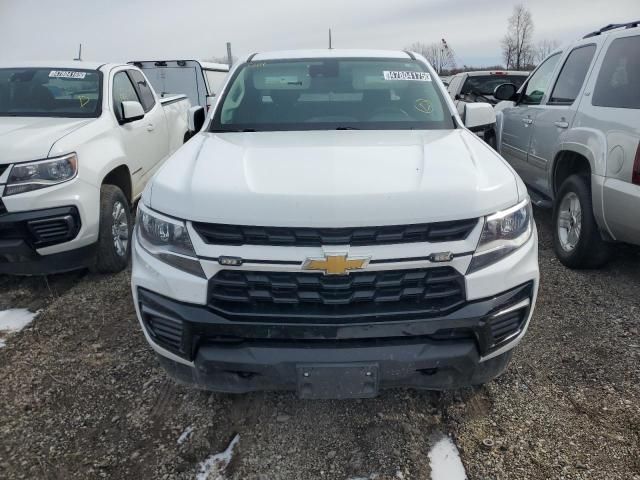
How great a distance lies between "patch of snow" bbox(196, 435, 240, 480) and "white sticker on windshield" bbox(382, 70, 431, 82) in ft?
8.41

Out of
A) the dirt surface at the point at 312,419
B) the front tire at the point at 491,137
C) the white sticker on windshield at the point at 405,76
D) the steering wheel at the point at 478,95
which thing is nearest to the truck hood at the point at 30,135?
the dirt surface at the point at 312,419

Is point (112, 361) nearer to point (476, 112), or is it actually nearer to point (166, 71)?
point (476, 112)

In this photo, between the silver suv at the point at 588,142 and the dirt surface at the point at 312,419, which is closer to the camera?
the dirt surface at the point at 312,419

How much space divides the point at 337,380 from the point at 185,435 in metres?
0.90

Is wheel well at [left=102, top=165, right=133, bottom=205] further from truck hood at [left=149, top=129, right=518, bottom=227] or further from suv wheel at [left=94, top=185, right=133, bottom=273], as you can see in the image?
truck hood at [left=149, top=129, right=518, bottom=227]

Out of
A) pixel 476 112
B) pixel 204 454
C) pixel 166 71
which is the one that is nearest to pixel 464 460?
pixel 204 454

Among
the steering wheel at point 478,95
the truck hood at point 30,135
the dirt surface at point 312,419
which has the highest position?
the truck hood at point 30,135

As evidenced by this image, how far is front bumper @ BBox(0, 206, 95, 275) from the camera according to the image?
363cm

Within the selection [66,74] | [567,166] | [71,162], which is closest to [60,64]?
[66,74]

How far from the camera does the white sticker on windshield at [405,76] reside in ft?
11.7

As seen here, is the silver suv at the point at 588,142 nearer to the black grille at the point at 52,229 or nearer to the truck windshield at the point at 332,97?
the truck windshield at the point at 332,97

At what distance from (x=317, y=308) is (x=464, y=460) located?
97 cm

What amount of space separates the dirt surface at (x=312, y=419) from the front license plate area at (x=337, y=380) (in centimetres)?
41

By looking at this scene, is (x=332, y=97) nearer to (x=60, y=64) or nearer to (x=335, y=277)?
(x=335, y=277)
